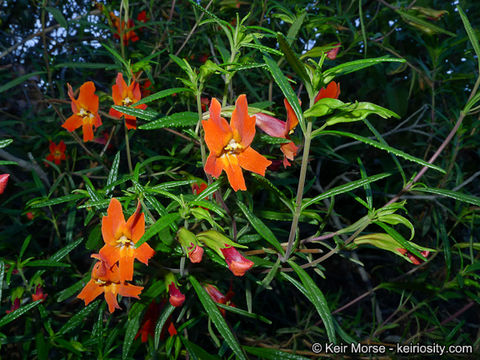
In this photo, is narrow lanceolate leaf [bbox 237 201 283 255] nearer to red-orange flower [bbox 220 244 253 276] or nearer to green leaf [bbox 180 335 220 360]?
red-orange flower [bbox 220 244 253 276]

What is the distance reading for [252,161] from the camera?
90 centimetres

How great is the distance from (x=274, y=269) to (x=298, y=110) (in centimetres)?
51

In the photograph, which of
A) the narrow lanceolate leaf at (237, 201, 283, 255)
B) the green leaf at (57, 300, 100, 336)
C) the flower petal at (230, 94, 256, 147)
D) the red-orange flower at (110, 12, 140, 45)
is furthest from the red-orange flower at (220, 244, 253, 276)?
the red-orange flower at (110, 12, 140, 45)

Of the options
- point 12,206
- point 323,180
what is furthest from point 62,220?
point 323,180

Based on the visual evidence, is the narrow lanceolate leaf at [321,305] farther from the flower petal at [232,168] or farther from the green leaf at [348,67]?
the green leaf at [348,67]

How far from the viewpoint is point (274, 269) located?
3.55 ft

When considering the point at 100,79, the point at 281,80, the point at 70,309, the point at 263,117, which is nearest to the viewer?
the point at 281,80

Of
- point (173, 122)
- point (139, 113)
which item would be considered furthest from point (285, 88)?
point (139, 113)

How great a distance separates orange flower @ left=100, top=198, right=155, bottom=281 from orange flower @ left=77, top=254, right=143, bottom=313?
0.03m

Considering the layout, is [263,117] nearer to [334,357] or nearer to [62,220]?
[334,357]

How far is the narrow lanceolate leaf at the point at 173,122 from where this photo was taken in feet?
2.90

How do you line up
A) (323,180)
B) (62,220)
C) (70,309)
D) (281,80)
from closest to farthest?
(281,80) < (70,309) < (62,220) < (323,180)

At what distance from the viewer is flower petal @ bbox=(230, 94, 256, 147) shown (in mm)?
840

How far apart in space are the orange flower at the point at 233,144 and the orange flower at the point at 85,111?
0.83 meters
